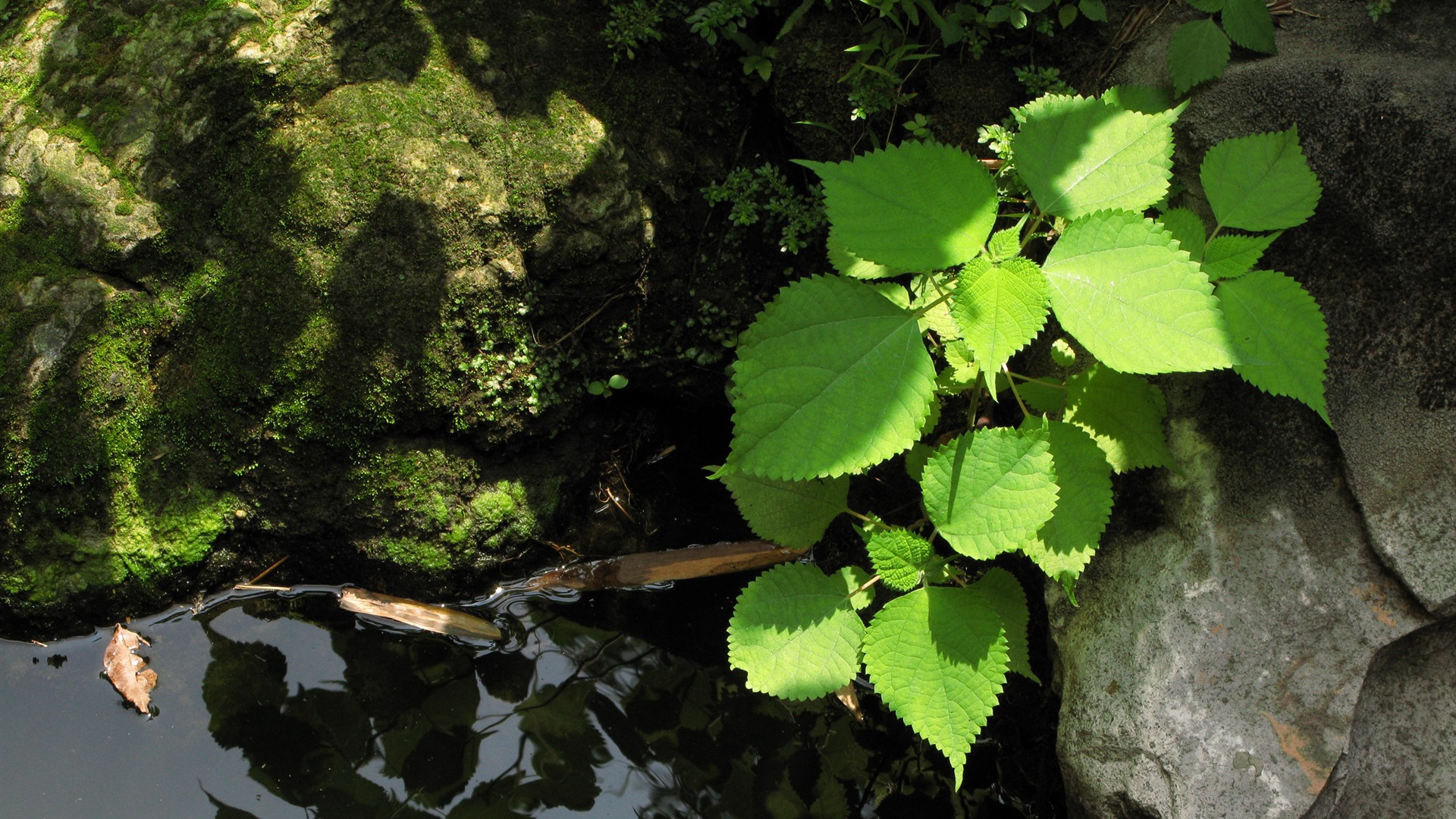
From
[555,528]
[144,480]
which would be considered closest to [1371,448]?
[555,528]

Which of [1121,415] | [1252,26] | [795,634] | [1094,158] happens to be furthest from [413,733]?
[1252,26]

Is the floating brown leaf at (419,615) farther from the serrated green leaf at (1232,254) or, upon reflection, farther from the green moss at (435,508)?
the serrated green leaf at (1232,254)

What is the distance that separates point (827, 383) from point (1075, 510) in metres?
0.72

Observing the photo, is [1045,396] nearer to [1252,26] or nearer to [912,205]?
[912,205]

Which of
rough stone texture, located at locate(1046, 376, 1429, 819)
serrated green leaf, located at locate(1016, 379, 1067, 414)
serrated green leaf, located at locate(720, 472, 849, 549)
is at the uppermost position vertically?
serrated green leaf, located at locate(1016, 379, 1067, 414)

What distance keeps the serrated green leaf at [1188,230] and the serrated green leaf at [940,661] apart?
40.1 inches

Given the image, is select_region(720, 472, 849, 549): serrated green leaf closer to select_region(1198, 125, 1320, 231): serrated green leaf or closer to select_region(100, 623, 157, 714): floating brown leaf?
select_region(1198, 125, 1320, 231): serrated green leaf

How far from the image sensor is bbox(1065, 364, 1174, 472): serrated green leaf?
2238mm

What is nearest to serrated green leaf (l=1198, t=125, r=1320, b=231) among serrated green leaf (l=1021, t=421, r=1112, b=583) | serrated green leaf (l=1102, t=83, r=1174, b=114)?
serrated green leaf (l=1102, t=83, r=1174, b=114)

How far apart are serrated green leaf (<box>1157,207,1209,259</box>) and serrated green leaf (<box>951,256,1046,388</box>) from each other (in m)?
0.56

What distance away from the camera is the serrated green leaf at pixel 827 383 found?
191 cm

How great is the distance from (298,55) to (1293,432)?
2988 mm

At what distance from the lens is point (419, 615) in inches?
107

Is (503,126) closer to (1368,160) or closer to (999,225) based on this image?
(999,225)
